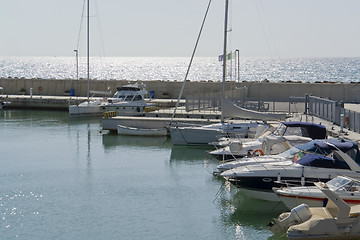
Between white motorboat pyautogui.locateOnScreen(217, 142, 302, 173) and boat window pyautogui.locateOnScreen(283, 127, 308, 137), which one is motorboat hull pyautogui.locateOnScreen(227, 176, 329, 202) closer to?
white motorboat pyautogui.locateOnScreen(217, 142, 302, 173)

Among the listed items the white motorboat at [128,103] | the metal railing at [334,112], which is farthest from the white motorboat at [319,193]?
the white motorboat at [128,103]

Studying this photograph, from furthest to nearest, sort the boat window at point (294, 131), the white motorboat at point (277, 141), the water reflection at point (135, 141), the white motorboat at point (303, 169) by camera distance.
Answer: the water reflection at point (135, 141), the boat window at point (294, 131), the white motorboat at point (277, 141), the white motorboat at point (303, 169)

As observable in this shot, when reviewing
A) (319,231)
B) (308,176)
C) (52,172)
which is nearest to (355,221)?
(319,231)

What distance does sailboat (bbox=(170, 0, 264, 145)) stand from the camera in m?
36.0

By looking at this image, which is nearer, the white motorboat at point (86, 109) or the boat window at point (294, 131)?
the boat window at point (294, 131)

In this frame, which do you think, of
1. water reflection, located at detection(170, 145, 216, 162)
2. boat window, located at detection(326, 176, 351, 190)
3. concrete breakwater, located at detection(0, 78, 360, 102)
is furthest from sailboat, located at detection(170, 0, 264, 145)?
boat window, located at detection(326, 176, 351, 190)

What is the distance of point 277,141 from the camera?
2800 cm

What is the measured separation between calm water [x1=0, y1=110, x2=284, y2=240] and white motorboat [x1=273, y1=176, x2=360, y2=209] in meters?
1.46

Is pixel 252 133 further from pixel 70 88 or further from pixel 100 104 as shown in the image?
pixel 70 88

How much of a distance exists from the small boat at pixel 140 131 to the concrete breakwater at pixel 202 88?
35.1ft

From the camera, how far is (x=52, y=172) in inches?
1230

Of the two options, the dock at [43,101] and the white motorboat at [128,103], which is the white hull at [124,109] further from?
the dock at [43,101]

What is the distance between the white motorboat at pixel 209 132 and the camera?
35.9 meters

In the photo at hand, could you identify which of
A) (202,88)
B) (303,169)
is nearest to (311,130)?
(303,169)
